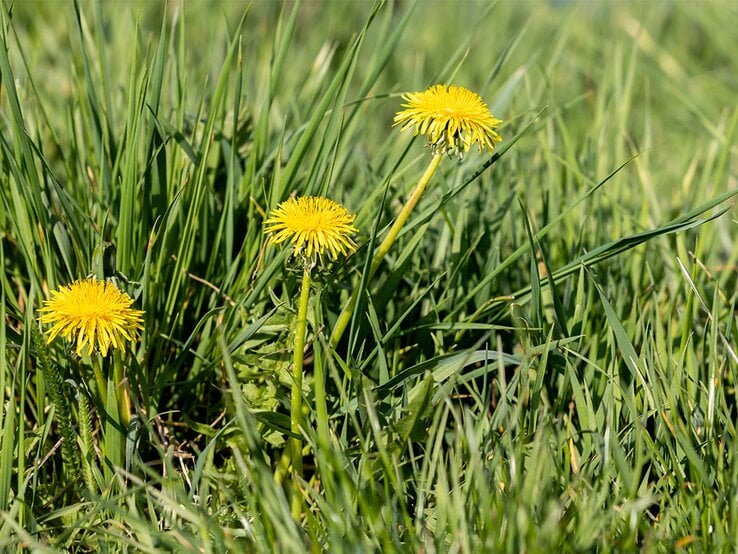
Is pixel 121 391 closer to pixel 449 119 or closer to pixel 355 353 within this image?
pixel 355 353

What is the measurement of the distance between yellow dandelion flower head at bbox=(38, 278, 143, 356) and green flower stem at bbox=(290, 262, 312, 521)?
0.75ft

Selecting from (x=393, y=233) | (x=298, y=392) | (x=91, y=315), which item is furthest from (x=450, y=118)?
(x=91, y=315)

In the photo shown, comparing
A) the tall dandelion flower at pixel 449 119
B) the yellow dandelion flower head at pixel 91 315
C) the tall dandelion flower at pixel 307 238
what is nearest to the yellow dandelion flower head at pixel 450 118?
the tall dandelion flower at pixel 449 119

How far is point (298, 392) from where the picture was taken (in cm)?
123

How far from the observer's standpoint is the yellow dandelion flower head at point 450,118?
3.86 feet

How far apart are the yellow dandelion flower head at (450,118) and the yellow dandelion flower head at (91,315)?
0.47 m

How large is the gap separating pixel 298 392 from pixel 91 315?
1.01 ft

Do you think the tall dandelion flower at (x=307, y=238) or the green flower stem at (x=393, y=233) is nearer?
the tall dandelion flower at (x=307, y=238)

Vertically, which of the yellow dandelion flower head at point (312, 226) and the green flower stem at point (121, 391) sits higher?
the yellow dandelion flower head at point (312, 226)

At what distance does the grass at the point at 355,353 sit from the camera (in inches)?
44.4

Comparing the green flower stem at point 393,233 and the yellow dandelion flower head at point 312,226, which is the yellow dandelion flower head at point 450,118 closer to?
the green flower stem at point 393,233

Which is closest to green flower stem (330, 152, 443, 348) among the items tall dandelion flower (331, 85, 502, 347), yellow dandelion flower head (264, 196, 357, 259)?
tall dandelion flower (331, 85, 502, 347)

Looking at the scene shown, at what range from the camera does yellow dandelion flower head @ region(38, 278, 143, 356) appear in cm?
113

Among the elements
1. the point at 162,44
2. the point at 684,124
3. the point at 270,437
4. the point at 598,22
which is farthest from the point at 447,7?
the point at 270,437
